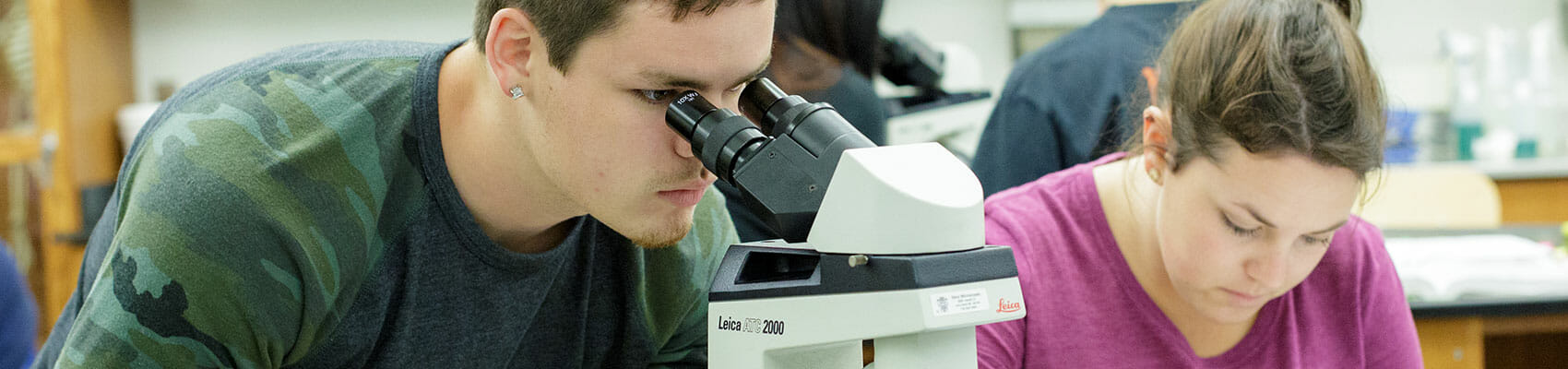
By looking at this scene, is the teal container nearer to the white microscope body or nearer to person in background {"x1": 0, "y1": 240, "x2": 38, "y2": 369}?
the white microscope body

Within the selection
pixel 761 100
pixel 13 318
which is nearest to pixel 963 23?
pixel 13 318

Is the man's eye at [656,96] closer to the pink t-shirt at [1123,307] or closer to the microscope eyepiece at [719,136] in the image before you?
the microscope eyepiece at [719,136]

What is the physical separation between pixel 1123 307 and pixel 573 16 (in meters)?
0.76

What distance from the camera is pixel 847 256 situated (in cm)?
76

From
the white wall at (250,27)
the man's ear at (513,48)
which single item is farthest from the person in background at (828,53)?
the white wall at (250,27)

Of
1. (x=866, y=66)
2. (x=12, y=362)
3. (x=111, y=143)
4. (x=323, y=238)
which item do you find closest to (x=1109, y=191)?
(x=866, y=66)

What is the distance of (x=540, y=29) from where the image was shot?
3.35ft

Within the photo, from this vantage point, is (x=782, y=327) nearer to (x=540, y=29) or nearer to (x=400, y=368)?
(x=540, y=29)

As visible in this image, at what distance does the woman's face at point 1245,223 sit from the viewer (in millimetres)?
1266

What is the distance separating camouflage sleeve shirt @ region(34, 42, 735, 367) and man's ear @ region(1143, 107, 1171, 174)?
503 millimetres

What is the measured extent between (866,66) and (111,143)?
3125 millimetres

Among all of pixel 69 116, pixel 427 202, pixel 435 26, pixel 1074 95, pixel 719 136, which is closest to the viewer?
pixel 719 136

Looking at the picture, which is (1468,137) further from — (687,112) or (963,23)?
(687,112)

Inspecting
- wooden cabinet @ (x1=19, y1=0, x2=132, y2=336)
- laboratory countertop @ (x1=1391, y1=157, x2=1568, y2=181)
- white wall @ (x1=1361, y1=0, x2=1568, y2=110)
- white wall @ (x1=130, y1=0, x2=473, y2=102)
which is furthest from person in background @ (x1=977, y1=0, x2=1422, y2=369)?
wooden cabinet @ (x1=19, y1=0, x2=132, y2=336)
